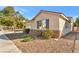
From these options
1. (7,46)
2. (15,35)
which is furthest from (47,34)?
(7,46)

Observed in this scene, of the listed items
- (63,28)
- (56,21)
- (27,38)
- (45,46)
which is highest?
(56,21)

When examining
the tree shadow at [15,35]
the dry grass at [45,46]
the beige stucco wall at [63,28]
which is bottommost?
the dry grass at [45,46]

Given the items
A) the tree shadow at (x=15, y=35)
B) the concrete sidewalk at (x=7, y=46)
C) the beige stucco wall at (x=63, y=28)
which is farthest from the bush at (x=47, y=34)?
the concrete sidewalk at (x=7, y=46)

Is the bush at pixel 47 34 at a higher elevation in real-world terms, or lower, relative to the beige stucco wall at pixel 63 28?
lower

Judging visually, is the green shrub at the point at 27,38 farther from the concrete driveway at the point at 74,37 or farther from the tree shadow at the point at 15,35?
the concrete driveway at the point at 74,37

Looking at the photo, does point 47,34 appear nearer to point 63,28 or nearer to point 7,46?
point 63,28

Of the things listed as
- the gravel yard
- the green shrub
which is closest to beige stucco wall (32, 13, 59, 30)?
the gravel yard

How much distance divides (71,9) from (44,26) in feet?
2.06

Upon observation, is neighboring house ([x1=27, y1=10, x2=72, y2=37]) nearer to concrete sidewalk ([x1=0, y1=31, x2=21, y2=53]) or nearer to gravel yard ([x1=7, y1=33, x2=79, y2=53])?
gravel yard ([x1=7, y1=33, x2=79, y2=53])

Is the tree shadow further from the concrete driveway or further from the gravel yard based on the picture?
the concrete driveway

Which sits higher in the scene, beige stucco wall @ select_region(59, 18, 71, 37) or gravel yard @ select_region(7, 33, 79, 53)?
beige stucco wall @ select_region(59, 18, 71, 37)

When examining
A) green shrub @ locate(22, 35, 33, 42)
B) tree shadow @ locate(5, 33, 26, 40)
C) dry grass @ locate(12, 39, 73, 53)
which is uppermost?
tree shadow @ locate(5, 33, 26, 40)
